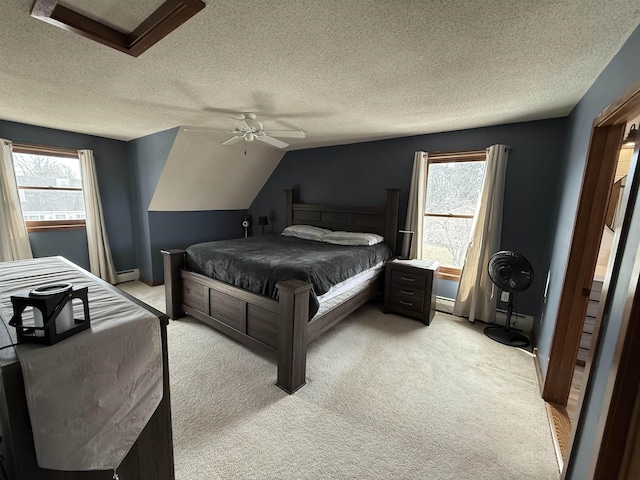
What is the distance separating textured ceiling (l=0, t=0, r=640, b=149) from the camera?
1.28 m

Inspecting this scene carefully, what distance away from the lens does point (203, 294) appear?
2.93 meters

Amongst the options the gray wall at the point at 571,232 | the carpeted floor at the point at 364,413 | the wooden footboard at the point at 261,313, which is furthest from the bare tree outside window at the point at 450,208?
Answer: the carpeted floor at the point at 364,413

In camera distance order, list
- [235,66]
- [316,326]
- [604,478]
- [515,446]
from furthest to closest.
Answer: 1. [316,326]
2. [235,66]
3. [515,446]
4. [604,478]

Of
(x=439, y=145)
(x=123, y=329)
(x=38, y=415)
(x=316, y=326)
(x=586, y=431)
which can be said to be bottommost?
(x=316, y=326)

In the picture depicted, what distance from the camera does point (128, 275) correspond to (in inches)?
181

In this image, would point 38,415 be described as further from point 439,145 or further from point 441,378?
point 439,145

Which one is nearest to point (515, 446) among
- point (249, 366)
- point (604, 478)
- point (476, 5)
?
point (604, 478)

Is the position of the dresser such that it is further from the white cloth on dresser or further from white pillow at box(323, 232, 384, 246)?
white pillow at box(323, 232, 384, 246)

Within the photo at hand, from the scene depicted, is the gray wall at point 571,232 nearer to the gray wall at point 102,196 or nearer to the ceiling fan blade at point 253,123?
the ceiling fan blade at point 253,123

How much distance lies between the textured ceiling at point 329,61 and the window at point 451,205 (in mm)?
640

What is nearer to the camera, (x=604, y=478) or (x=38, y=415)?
(x=38, y=415)

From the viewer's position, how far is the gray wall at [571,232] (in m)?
1.11

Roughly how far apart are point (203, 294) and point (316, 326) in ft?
4.41

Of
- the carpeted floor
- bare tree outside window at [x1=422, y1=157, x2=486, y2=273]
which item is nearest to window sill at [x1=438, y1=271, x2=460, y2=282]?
bare tree outside window at [x1=422, y1=157, x2=486, y2=273]
